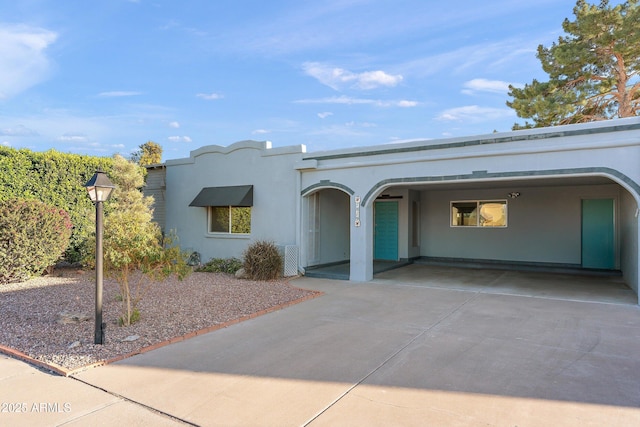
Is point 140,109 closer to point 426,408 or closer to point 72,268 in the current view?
point 72,268

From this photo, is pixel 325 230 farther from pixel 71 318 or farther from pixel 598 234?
pixel 598 234

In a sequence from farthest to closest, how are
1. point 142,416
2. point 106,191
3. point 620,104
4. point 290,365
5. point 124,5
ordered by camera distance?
point 620,104 → point 124,5 → point 106,191 → point 290,365 → point 142,416

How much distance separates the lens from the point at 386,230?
1494 centimetres

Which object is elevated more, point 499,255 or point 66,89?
point 66,89

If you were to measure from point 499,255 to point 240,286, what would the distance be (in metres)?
9.45

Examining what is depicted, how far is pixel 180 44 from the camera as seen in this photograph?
43.5 ft

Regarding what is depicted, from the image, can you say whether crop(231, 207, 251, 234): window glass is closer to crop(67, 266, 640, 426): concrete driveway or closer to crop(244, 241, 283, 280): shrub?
crop(244, 241, 283, 280): shrub

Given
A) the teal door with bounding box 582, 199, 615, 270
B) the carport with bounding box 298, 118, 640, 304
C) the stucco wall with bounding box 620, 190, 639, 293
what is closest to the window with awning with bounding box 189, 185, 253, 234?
the carport with bounding box 298, 118, 640, 304

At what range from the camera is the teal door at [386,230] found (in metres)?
14.7

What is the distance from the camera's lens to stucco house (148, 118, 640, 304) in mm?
8383

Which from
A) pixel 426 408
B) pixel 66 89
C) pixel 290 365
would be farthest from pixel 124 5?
pixel 426 408

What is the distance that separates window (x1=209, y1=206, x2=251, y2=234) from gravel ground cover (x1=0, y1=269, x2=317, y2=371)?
265 centimetres

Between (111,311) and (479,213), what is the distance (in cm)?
1236

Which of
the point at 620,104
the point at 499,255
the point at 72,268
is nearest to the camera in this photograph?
the point at 72,268
